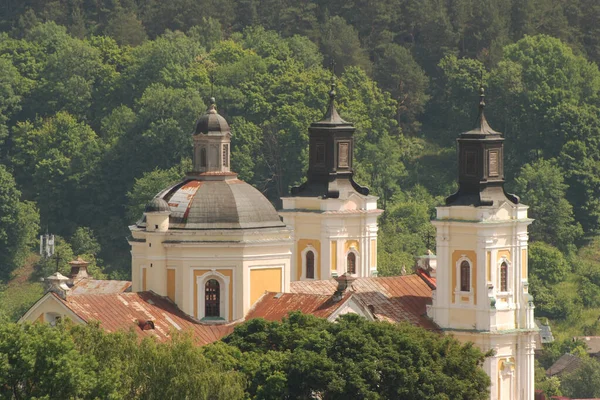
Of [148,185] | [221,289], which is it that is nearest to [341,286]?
[221,289]

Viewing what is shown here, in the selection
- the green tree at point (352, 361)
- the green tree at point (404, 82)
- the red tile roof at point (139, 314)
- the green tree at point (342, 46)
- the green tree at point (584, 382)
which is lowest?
the green tree at point (584, 382)

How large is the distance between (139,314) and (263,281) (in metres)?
5.07

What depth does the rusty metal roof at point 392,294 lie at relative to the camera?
109 m

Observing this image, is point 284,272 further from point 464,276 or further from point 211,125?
point 464,276

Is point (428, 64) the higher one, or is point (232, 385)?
point (428, 64)

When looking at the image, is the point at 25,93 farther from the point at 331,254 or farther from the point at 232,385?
the point at 232,385

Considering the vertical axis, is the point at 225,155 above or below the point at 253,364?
above

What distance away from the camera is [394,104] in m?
167

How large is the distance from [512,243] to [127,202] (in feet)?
172

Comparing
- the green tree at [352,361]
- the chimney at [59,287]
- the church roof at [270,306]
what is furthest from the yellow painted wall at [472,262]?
the chimney at [59,287]

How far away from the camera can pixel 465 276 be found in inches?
4272

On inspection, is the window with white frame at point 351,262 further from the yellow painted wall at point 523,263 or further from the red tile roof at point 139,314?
the red tile roof at point 139,314

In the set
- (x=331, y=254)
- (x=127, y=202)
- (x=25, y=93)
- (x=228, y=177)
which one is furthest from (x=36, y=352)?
(x=25, y=93)

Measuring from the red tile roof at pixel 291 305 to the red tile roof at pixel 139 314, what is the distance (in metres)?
1.20
